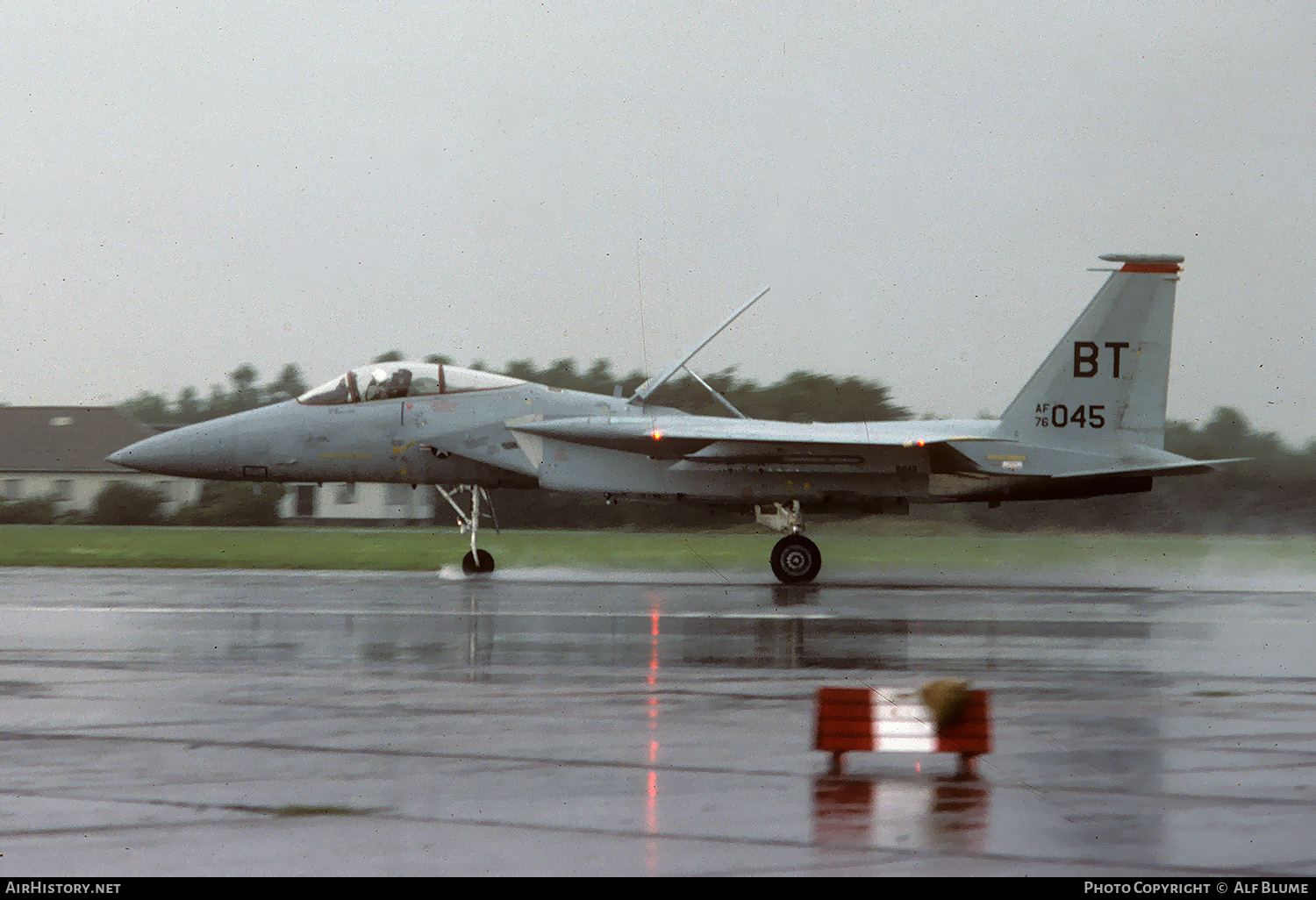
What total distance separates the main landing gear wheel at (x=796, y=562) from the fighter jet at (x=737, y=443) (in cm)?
3

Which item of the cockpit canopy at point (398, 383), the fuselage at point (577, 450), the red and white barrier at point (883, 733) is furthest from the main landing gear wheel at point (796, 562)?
the red and white barrier at point (883, 733)

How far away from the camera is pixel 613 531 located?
103ft

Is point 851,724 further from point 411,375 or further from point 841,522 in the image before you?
point 841,522

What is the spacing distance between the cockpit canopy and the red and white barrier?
515 inches

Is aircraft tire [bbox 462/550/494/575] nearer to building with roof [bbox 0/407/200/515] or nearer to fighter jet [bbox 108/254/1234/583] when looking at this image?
fighter jet [bbox 108/254/1234/583]

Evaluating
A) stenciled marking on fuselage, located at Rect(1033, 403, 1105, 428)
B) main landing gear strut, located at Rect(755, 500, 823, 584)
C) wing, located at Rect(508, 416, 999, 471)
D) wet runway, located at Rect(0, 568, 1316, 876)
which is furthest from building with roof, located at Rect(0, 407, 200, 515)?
→ wet runway, located at Rect(0, 568, 1316, 876)

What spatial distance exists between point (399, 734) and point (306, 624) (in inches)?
210

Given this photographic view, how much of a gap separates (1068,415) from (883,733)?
42.3ft

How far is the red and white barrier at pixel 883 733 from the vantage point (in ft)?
19.4

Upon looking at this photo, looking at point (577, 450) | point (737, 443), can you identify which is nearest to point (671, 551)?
point (577, 450)

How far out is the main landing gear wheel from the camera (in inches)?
694

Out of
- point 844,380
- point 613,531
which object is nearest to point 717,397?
point 844,380

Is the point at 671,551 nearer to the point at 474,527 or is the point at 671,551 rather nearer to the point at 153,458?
the point at 474,527

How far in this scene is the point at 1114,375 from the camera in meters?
17.9
